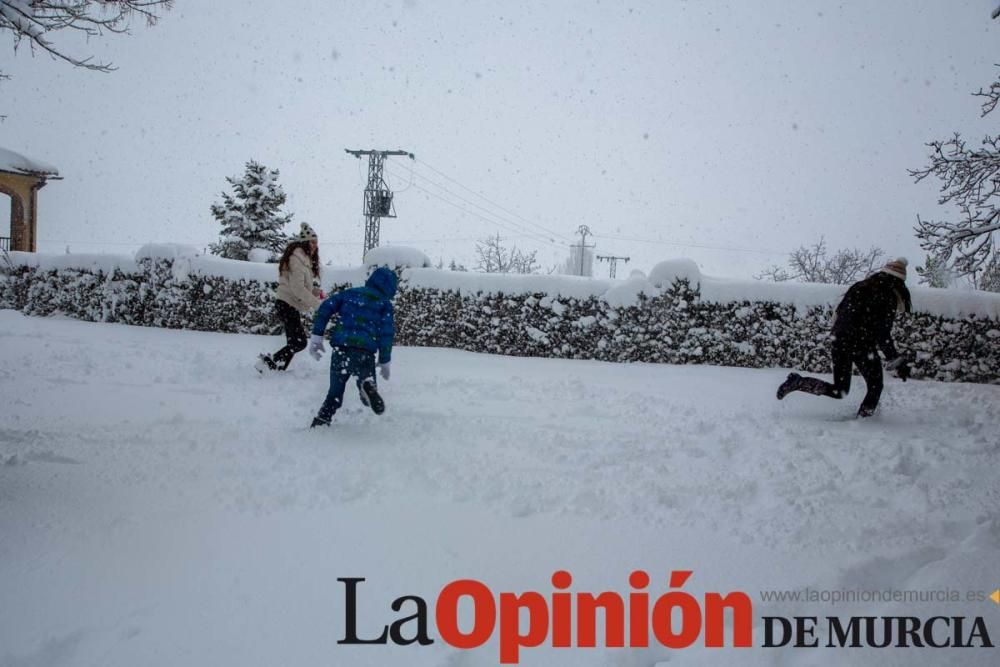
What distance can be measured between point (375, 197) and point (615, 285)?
21.4 metres

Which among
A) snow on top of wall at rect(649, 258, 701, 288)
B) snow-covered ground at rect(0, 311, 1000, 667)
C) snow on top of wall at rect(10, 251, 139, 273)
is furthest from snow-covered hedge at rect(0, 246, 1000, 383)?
snow-covered ground at rect(0, 311, 1000, 667)

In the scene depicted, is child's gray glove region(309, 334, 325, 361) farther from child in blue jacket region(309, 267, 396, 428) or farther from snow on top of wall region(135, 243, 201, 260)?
snow on top of wall region(135, 243, 201, 260)

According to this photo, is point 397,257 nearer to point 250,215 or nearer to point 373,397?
point 373,397

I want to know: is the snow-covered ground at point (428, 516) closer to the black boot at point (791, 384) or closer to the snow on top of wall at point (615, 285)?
the black boot at point (791, 384)

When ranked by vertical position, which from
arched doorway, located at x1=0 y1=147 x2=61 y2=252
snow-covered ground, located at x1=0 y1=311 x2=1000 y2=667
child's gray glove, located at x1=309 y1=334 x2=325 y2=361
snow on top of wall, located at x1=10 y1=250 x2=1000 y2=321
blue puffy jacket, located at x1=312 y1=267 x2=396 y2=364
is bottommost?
snow-covered ground, located at x1=0 y1=311 x2=1000 y2=667

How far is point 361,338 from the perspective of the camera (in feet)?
15.6

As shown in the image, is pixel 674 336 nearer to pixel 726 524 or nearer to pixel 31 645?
pixel 726 524

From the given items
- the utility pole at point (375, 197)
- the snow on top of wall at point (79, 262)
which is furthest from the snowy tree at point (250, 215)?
the snow on top of wall at point (79, 262)

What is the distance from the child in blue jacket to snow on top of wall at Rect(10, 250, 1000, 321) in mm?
5477

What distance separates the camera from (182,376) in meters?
6.83

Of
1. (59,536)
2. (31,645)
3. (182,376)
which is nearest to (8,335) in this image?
(182,376)

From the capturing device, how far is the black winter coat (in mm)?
5516

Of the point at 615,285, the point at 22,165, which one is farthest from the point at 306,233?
the point at 22,165

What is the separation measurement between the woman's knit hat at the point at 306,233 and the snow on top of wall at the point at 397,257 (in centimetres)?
367
